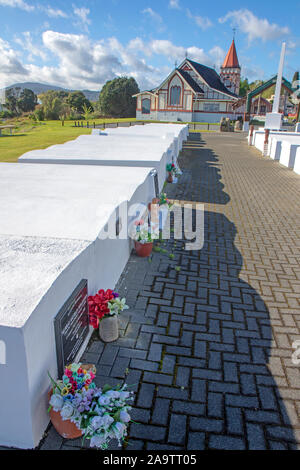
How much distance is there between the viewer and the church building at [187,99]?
190 ft

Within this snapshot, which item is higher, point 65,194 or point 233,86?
point 233,86

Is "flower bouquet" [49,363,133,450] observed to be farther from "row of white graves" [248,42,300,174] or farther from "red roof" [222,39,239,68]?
"red roof" [222,39,239,68]

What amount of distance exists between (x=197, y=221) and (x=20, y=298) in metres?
7.21

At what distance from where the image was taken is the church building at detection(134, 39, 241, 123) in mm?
57875

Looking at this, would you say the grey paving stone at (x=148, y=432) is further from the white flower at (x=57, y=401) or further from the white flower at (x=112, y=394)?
the white flower at (x=57, y=401)

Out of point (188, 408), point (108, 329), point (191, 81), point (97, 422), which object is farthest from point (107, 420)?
point (191, 81)

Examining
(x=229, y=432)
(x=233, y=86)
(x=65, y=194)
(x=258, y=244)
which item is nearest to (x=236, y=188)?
(x=258, y=244)

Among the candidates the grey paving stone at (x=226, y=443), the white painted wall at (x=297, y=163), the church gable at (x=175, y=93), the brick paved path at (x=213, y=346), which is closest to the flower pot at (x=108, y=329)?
the brick paved path at (x=213, y=346)

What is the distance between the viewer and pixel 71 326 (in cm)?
372

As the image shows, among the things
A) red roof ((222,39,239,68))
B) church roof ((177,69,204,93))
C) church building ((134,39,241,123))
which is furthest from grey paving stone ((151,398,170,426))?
red roof ((222,39,239,68))

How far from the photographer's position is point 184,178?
15703mm

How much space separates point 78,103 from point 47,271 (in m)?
71.0
